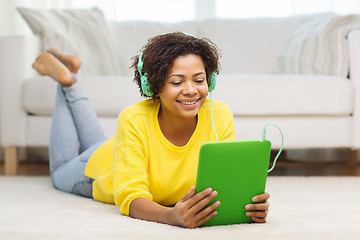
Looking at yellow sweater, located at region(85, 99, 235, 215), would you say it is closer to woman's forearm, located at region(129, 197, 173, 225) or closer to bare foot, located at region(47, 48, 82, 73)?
woman's forearm, located at region(129, 197, 173, 225)

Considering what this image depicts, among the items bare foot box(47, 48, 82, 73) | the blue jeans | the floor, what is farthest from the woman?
the floor

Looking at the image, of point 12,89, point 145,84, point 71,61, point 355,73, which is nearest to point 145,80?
point 145,84

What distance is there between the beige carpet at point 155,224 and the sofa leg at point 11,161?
446 millimetres

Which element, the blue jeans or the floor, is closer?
the blue jeans

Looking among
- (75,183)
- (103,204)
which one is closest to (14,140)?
(75,183)

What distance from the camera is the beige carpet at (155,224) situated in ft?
3.68

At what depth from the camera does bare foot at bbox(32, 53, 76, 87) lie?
1.93 m

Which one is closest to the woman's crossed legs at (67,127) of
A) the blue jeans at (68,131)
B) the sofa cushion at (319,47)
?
the blue jeans at (68,131)

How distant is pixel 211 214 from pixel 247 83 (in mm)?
1209

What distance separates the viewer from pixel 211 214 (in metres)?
1.17

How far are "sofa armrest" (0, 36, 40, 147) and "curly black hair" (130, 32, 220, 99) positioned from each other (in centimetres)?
117

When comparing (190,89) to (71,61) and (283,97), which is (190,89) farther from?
(283,97)

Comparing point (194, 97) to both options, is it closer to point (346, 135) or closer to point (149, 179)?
point (149, 179)

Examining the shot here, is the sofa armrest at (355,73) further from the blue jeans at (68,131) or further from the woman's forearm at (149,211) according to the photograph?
the woman's forearm at (149,211)
